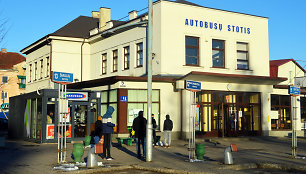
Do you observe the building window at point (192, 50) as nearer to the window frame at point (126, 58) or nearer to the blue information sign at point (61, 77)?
the window frame at point (126, 58)

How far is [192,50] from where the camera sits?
27141mm

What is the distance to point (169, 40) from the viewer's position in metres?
26.0

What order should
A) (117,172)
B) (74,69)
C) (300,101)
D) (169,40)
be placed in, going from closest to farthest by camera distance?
(117,172) < (169,40) < (300,101) < (74,69)

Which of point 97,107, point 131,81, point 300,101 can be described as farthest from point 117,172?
point 300,101

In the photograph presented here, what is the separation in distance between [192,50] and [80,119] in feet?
30.6

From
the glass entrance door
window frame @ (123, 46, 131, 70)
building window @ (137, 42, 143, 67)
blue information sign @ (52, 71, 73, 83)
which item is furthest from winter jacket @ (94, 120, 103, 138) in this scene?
window frame @ (123, 46, 131, 70)

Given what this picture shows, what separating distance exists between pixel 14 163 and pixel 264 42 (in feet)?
71.9

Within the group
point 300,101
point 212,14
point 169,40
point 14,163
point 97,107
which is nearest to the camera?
point 14,163

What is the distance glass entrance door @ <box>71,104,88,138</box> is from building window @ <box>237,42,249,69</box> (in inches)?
492

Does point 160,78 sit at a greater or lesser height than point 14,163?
greater

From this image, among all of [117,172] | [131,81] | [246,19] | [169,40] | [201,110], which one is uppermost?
[246,19]

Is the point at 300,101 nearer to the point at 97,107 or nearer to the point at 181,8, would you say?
the point at 181,8

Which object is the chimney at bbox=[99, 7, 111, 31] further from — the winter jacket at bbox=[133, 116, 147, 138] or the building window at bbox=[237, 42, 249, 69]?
the winter jacket at bbox=[133, 116, 147, 138]

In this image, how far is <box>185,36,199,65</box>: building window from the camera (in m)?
26.9
